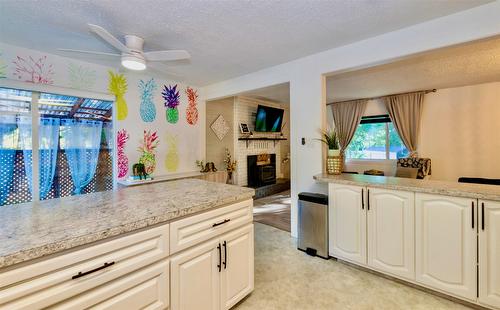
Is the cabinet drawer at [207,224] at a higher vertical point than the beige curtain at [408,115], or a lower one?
lower

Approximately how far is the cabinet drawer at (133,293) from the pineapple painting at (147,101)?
10.1ft

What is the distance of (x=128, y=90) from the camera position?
3.55 metres

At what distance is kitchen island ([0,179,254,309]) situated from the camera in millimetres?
900

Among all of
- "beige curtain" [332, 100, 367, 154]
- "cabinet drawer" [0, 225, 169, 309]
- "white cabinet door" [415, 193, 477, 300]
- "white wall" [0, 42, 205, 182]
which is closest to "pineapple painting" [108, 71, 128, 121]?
"white wall" [0, 42, 205, 182]

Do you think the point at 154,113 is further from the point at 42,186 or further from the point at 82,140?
the point at 42,186

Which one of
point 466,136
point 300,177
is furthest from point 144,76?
point 466,136

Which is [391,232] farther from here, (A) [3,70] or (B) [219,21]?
(A) [3,70]

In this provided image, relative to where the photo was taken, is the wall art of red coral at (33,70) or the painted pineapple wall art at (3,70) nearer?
the painted pineapple wall art at (3,70)

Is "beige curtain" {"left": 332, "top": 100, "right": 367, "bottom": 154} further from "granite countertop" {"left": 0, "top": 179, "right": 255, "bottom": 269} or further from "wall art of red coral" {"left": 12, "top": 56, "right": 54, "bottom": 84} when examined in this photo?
"wall art of red coral" {"left": 12, "top": 56, "right": 54, "bottom": 84}

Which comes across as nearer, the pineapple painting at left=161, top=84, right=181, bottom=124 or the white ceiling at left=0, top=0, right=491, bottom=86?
the white ceiling at left=0, top=0, right=491, bottom=86

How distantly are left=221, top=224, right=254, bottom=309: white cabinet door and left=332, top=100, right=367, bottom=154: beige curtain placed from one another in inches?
201

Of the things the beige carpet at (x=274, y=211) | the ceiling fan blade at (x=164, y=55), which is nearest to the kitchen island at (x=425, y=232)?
the beige carpet at (x=274, y=211)

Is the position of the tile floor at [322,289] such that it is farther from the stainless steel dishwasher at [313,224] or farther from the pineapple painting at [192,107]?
the pineapple painting at [192,107]

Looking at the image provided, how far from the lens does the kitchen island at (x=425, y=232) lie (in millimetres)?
1688
